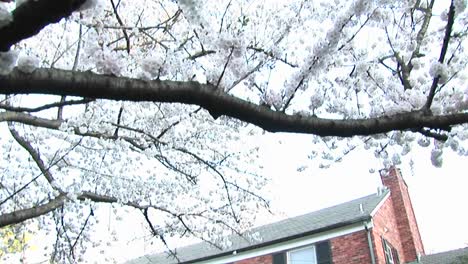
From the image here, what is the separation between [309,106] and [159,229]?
5.09 meters

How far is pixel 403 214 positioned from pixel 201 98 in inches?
527

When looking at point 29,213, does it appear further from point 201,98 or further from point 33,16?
point 33,16

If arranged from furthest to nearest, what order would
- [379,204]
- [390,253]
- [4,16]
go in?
1. [379,204]
2. [390,253]
3. [4,16]

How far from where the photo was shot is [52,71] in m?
2.32

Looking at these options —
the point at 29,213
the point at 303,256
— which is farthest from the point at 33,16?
the point at 303,256

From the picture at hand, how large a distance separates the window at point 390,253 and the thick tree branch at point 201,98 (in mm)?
10142

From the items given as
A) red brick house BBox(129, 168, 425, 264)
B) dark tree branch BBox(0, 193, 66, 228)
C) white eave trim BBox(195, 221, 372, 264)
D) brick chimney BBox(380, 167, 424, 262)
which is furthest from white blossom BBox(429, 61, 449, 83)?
brick chimney BBox(380, 167, 424, 262)

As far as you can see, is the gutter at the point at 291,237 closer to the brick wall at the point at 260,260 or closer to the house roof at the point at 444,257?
the brick wall at the point at 260,260

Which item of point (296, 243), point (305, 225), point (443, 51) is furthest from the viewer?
point (305, 225)

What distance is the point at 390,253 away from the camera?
1298 cm

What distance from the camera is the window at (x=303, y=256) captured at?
41.1 ft

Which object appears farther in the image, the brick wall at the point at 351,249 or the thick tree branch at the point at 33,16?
the brick wall at the point at 351,249

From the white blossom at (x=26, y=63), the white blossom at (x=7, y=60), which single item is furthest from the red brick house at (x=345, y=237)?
the white blossom at (x=7, y=60)

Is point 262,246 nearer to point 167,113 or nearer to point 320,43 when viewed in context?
point 167,113
